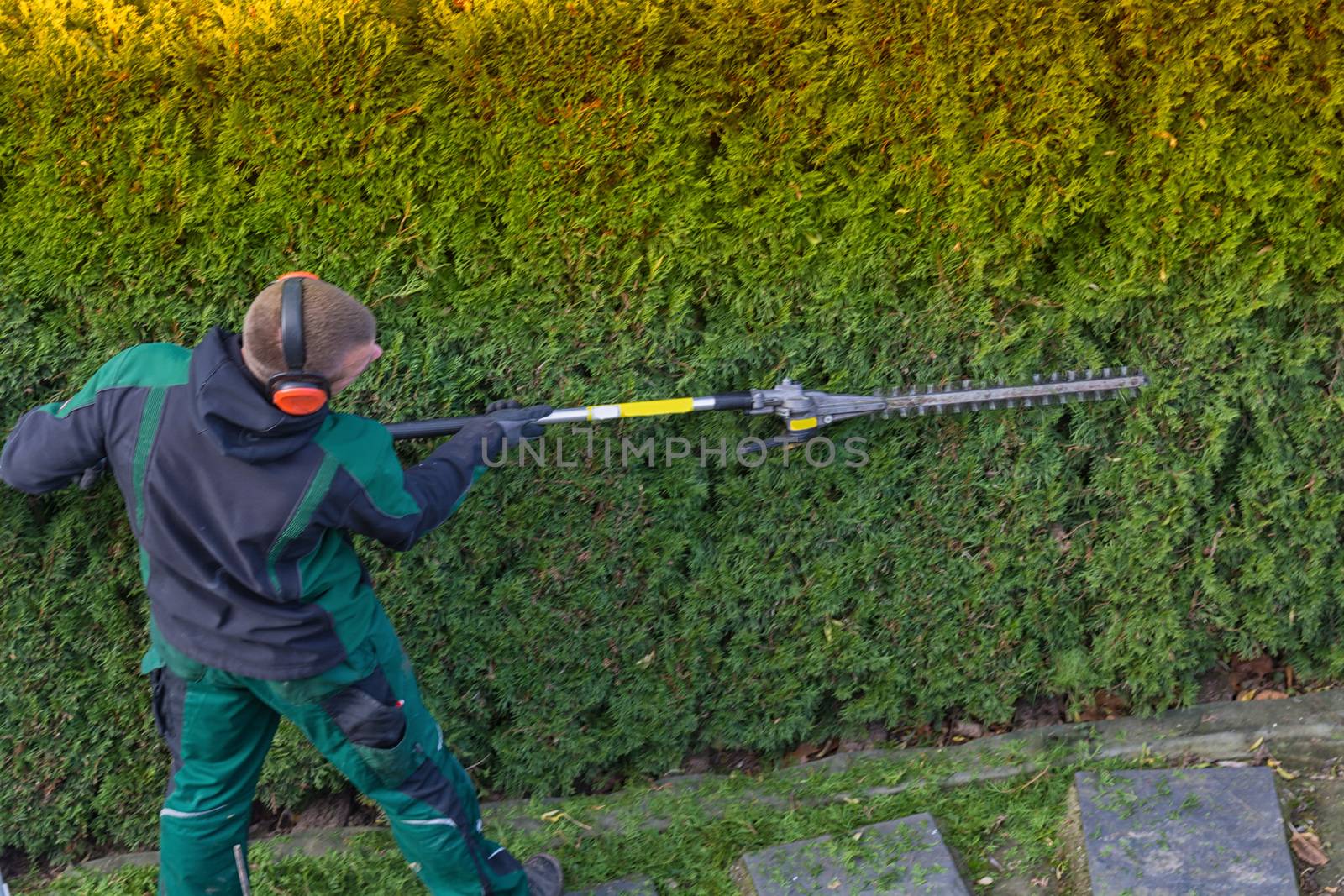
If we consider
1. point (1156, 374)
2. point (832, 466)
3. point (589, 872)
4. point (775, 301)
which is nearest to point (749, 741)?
point (589, 872)

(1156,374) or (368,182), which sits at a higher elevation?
(368,182)

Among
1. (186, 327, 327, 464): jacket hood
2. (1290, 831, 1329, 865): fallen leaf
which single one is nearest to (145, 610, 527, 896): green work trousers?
(186, 327, 327, 464): jacket hood

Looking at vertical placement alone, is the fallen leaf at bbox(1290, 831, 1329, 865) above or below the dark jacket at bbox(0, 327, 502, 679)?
below

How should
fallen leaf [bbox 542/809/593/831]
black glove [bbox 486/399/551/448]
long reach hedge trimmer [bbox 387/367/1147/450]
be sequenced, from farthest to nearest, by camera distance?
fallen leaf [bbox 542/809/593/831] < long reach hedge trimmer [bbox 387/367/1147/450] < black glove [bbox 486/399/551/448]

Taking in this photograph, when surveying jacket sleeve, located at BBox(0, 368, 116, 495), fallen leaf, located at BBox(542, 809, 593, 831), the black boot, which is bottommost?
fallen leaf, located at BBox(542, 809, 593, 831)

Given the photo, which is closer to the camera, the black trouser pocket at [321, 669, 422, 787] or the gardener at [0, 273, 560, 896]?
the gardener at [0, 273, 560, 896]

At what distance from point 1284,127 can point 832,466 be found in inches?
69.6

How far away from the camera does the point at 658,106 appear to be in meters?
3.40

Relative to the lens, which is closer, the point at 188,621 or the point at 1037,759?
the point at 188,621

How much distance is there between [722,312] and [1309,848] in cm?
244

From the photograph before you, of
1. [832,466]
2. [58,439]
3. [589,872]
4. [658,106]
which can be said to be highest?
[658,106]

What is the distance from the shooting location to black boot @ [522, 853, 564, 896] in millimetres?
3447

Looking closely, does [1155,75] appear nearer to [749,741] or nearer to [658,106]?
[658,106]

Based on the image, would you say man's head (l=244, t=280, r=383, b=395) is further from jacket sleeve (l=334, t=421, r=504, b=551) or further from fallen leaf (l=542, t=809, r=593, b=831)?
fallen leaf (l=542, t=809, r=593, b=831)
